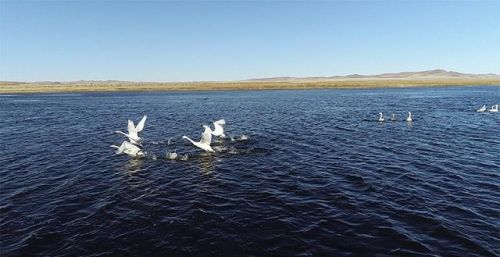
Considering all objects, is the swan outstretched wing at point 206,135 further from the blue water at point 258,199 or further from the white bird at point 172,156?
the white bird at point 172,156

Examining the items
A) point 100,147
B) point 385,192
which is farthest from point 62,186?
point 385,192

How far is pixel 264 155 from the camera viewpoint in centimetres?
2775

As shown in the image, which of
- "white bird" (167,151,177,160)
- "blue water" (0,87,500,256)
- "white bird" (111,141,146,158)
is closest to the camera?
"blue water" (0,87,500,256)

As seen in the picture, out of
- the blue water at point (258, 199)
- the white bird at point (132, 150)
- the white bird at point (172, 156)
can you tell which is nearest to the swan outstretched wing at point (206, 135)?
the blue water at point (258, 199)

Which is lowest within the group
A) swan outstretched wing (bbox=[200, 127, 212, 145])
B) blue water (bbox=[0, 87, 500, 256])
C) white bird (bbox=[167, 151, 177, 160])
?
blue water (bbox=[0, 87, 500, 256])

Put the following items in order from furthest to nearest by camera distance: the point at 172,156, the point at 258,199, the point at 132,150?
the point at 132,150 → the point at 172,156 → the point at 258,199

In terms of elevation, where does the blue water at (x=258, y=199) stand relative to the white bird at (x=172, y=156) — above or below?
below

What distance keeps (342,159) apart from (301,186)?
23.5 feet

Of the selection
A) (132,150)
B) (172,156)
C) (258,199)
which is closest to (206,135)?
(172,156)

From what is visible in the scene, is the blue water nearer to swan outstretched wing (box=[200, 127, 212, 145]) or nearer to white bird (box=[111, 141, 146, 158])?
swan outstretched wing (box=[200, 127, 212, 145])

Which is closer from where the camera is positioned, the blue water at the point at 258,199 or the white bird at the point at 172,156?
the blue water at the point at 258,199

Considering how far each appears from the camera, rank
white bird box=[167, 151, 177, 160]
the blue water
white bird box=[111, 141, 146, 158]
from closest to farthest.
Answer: the blue water < white bird box=[167, 151, 177, 160] < white bird box=[111, 141, 146, 158]

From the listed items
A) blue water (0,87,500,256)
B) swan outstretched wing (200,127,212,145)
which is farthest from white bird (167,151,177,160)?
swan outstretched wing (200,127,212,145)

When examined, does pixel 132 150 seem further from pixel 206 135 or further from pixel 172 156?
pixel 206 135
